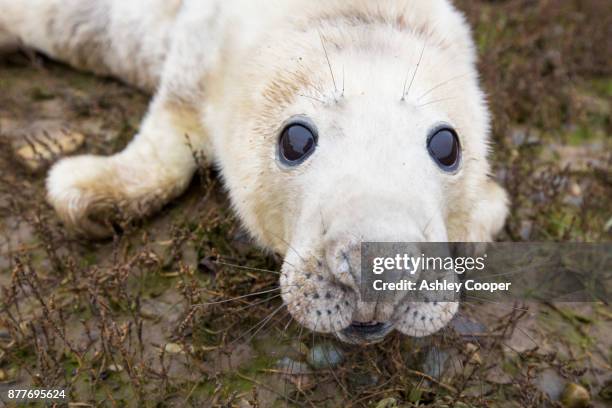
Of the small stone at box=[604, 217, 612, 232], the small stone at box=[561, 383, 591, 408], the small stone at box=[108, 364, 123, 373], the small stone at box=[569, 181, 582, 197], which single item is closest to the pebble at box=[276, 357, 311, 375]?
the small stone at box=[108, 364, 123, 373]

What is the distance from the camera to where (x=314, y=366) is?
2.57m

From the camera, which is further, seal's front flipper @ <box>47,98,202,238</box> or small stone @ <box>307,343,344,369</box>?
seal's front flipper @ <box>47,98,202,238</box>

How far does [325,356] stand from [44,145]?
207 cm

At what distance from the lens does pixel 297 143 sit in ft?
8.03

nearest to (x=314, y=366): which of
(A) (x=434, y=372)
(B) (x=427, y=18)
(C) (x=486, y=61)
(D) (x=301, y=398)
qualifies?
(D) (x=301, y=398)

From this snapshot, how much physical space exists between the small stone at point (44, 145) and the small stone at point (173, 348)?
4.87ft

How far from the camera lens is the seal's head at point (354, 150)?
6.86ft

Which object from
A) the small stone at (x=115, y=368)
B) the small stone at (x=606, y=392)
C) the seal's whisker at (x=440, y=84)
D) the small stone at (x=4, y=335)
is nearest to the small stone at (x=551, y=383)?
the small stone at (x=606, y=392)

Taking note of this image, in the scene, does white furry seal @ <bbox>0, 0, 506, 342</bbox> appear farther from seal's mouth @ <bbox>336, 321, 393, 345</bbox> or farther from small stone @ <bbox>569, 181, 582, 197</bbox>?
small stone @ <bbox>569, 181, 582, 197</bbox>

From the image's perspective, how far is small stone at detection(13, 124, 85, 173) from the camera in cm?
351

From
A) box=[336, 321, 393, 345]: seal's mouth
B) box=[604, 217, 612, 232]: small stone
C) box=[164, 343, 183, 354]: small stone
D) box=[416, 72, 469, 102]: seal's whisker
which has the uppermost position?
box=[416, 72, 469, 102]: seal's whisker

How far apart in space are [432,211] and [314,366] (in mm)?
831

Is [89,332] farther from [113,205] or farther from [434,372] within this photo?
[434,372]

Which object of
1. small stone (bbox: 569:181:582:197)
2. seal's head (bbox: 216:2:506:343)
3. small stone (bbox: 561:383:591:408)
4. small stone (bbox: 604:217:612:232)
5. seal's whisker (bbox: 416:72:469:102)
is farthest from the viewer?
small stone (bbox: 569:181:582:197)
